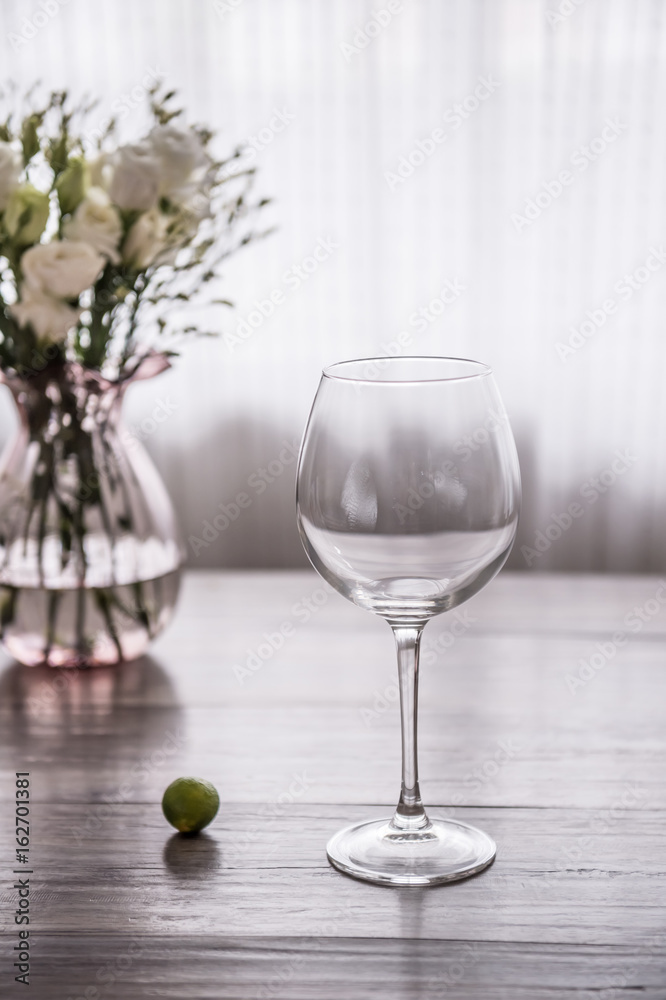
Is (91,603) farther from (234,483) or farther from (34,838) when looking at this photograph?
(234,483)

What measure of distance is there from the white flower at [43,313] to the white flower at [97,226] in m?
0.05

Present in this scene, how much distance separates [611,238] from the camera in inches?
99.5

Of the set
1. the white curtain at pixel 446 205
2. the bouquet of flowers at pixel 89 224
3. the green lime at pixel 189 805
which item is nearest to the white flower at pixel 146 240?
the bouquet of flowers at pixel 89 224

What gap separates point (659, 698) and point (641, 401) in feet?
5.86

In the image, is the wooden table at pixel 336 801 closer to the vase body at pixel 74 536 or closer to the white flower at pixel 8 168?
the vase body at pixel 74 536

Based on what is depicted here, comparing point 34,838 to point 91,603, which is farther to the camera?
point 91,603

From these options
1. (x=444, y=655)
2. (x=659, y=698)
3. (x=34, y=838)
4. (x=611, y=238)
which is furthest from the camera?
(x=611, y=238)

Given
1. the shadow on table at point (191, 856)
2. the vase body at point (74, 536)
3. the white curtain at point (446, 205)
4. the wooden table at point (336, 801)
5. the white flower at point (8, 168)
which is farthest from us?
the white curtain at point (446, 205)

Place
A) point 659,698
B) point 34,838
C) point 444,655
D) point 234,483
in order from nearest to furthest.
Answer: point 34,838 → point 659,698 → point 444,655 → point 234,483

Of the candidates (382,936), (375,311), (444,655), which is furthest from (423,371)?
(375,311)

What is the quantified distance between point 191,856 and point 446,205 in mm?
2123

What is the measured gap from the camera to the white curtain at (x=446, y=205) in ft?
8.15

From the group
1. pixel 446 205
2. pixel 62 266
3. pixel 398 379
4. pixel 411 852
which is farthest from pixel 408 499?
pixel 446 205

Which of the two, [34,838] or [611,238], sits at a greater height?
[611,238]
